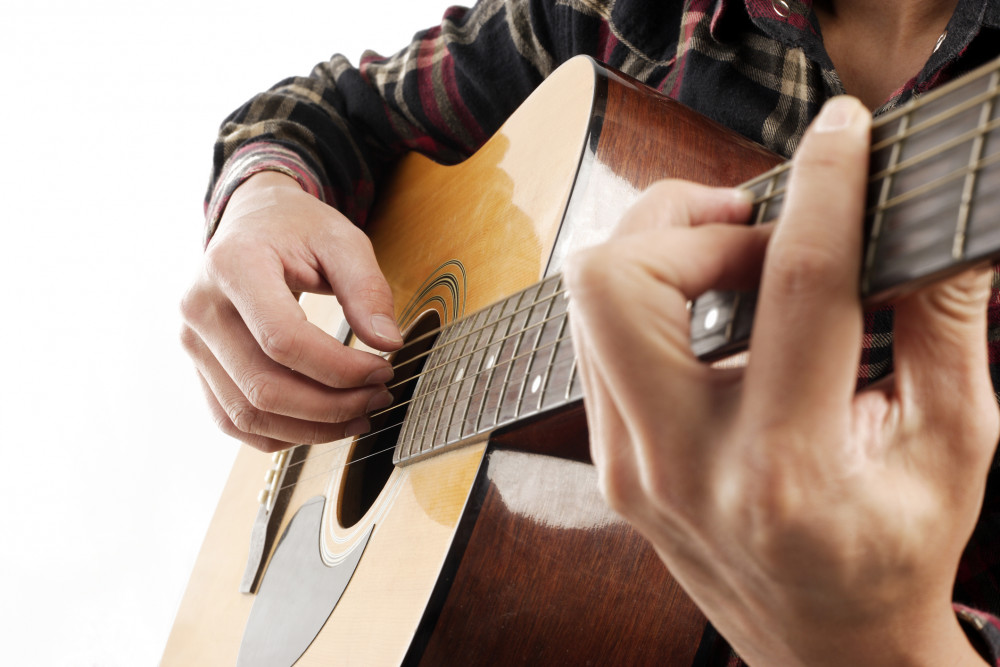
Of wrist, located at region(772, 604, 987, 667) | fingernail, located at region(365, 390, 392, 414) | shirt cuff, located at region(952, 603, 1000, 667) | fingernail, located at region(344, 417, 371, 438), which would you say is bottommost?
shirt cuff, located at region(952, 603, 1000, 667)

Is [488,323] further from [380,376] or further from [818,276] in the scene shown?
[818,276]

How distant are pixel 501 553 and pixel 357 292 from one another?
0.37m

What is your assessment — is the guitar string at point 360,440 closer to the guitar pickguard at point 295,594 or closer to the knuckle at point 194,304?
the guitar pickguard at point 295,594

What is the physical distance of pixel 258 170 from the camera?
1079mm

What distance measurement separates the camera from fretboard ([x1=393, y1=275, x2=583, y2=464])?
484 millimetres

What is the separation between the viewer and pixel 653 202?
0.36 m

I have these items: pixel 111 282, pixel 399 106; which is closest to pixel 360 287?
pixel 399 106

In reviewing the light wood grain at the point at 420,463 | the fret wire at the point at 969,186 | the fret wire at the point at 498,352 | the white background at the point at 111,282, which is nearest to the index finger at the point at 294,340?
the light wood grain at the point at 420,463

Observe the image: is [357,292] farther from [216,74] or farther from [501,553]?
[216,74]

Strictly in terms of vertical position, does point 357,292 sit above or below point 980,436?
above

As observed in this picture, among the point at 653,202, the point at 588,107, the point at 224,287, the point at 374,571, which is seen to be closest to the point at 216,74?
the point at 224,287

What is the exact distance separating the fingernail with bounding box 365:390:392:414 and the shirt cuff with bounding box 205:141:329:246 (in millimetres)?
422

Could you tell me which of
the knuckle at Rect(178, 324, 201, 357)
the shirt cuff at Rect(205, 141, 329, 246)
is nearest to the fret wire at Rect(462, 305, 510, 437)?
the knuckle at Rect(178, 324, 201, 357)

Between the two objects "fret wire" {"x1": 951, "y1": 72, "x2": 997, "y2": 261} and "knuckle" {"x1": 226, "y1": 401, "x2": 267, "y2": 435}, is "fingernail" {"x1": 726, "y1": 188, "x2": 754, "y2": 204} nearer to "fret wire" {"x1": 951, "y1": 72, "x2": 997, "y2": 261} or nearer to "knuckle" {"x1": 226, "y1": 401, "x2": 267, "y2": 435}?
"fret wire" {"x1": 951, "y1": 72, "x2": 997, "y2": 261}
